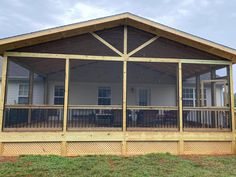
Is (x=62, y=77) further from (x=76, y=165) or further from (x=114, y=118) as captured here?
(x=76, y=165)

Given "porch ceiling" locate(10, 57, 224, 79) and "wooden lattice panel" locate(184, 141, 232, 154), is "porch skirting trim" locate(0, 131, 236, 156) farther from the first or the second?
"porch ceiling" locate(10, 57, 224, 79)

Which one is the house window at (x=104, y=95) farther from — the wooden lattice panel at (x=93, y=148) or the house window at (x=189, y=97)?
the wooden lattice panel at (x=93, y=148)

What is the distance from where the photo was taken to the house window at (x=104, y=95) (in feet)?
39.5

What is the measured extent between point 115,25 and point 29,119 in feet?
17.4

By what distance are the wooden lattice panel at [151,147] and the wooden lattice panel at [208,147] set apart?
0.45 m

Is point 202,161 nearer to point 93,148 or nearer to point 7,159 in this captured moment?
point 93,148

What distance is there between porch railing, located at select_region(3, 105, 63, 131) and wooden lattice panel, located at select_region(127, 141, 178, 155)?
8.13ft

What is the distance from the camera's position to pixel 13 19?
34.6m

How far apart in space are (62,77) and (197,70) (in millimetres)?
7091

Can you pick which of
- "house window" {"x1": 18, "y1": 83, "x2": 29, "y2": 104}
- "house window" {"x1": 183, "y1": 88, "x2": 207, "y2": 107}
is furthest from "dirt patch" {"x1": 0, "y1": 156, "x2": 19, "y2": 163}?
"house window" {"x1": 183, "y1": 88, "x2": 207, "y2": 107}

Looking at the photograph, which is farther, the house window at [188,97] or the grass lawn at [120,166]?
the house window at [188,97]

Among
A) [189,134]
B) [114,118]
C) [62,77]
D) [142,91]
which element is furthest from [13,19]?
[189,134]

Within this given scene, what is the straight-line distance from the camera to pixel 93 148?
22.0 ft

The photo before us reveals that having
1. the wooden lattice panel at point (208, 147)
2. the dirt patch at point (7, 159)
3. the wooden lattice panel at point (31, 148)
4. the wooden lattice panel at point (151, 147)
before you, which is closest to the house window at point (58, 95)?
the wooden lattice panel at point (31, 148)
